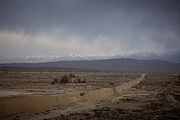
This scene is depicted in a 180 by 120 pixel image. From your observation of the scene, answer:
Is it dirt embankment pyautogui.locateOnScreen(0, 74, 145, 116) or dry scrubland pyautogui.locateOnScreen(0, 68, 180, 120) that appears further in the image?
dirt embankment pyautogui.locateOnScreen(0, 74, 145, 116)

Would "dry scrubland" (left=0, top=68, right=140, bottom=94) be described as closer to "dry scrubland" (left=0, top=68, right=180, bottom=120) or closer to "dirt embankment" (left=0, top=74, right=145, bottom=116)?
"dry scrubland" (left=0, top=68, right=180, bottom=120)

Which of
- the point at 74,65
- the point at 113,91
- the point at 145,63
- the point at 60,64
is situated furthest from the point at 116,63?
the point at 113,91

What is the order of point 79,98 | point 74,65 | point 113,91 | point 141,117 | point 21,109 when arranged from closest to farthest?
point 141,117 → point 21,109 → point 79,98 → point 113,91 → point 74,65

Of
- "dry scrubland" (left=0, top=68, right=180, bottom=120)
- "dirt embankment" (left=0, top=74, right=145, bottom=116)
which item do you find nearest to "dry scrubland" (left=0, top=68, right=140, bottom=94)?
"dry scrubland" (left=0, top=68, right=180, bottom=120)

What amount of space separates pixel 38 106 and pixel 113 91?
9084mm

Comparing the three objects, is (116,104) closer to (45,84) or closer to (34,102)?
(34,102)

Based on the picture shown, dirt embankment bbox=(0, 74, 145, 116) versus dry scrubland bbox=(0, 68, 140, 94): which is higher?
dirt embankment bbox=(0, 74, 145, 116)

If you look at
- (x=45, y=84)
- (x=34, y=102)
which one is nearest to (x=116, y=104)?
(x=34, y=102)

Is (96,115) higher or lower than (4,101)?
lower

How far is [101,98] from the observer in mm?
14781

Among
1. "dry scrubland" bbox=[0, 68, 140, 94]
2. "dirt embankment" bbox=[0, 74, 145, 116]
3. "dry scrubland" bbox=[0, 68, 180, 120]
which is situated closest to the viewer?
"dry scrubland" bbox=[0, 68, 180, 120]

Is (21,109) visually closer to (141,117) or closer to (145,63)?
(141,117)

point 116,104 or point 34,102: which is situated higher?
point 34,102

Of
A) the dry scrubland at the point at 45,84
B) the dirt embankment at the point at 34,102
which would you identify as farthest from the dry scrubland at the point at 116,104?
the dirt embankment at the point at 34,102
